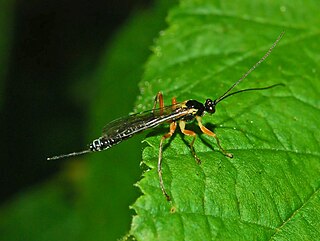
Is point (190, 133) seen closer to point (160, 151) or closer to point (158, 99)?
point (160, 151)

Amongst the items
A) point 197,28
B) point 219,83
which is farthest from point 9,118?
point 219,83

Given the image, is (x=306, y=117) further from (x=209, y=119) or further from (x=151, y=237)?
(x=151, y=237)

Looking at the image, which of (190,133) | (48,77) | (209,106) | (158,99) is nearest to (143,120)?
(158,99)

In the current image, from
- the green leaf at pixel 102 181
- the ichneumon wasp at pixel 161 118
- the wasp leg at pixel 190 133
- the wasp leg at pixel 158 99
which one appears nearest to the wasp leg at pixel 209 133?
the ichneumon wasp at pixel 161 118

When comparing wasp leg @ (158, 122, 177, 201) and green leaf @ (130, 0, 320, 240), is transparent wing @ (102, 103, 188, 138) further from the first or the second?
green leaf @ (130, 0, 320, 240)

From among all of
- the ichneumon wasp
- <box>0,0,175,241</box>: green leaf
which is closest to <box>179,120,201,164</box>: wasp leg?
the ichneumon wasp

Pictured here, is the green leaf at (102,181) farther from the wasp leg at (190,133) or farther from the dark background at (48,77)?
the wasp leg at (190,133)
